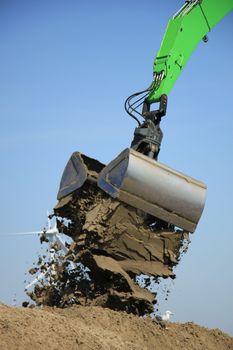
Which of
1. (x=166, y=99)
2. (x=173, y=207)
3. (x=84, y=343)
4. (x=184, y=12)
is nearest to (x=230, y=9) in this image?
(x=184, y=12)

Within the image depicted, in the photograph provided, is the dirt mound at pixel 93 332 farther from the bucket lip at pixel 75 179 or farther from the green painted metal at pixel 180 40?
the green painted metal at pixel 180 40

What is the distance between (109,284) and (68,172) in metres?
1.57

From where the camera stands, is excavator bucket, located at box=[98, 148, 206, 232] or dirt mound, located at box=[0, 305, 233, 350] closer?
dirt mound, located at box=[0, 305, 233, 350]

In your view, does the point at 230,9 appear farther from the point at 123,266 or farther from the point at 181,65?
the point at 123,266

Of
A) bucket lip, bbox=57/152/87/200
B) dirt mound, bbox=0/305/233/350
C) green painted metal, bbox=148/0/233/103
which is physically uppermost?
green painted metal, bbox=148/0/233/103

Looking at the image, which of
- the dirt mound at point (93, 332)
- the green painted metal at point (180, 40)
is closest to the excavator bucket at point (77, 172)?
the green painted metal at point (180, 40)

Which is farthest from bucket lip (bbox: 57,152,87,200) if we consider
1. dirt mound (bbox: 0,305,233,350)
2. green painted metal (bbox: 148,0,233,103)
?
dirt mound (bbox: 0,305,233,350)

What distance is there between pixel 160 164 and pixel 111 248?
1.21 meters

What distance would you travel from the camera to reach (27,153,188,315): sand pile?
8492 millimetres

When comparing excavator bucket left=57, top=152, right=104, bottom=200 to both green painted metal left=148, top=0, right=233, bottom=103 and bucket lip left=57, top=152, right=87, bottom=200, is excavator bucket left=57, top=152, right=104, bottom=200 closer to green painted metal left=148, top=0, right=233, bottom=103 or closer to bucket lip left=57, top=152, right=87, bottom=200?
bucket lip left=57, top=152, right=87, bottom=200

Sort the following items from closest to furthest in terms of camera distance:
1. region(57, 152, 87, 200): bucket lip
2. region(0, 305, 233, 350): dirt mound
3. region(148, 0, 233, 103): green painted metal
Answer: region(0, 305, 233, 350): dirt mound
region(57, 152, 87, 200): bucket lip
region(148, 0, 233, 103): green painted metal

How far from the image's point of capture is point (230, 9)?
1034 cm

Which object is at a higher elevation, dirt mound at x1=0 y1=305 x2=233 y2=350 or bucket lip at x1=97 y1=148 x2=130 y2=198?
bucket lip at x1=97 y1=148 x2=130 y2=198

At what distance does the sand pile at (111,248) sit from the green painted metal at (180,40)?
1475 mm
